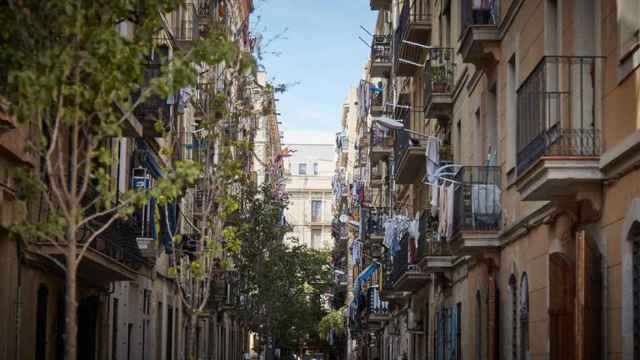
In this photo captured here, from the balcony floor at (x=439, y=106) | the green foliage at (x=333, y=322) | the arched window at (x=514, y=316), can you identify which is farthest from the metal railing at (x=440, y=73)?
the green foliage at (x=333, y=322)

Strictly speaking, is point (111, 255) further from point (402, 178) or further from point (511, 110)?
point (402, 178)

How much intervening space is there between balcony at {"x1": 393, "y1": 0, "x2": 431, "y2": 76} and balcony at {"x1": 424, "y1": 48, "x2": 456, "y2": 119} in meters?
4.44

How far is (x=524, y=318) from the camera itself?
77.3 ft

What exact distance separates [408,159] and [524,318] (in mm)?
15897

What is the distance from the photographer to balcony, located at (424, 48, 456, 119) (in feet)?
109

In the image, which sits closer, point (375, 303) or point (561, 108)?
point (561, 108)

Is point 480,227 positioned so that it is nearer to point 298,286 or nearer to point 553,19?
point 553,19

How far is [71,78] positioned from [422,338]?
1145 inches

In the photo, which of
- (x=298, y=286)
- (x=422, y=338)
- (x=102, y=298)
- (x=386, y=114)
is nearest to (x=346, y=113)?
(x=298, y=286)

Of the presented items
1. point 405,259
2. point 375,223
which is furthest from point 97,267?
point 375,223

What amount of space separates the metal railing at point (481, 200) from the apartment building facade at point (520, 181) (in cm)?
3

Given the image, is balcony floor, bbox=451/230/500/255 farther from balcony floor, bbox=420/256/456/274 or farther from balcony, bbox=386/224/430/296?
balcony, bbox=386/224/430/296

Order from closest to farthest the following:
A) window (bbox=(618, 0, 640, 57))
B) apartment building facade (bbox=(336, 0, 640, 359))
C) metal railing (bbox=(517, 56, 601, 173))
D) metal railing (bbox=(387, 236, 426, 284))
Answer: window (bbox=(618, 0, 640, 57)) < apartment building facade (bbox=(336, 0, 640, 359)) < metal railing (bbox=(517, 56, 601, 173)) < metal railing (bbox=(387, 236, 426, 284))

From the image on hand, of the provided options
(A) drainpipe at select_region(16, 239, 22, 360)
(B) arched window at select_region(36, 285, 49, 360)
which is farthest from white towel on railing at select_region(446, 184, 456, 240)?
(A) drainpipe at select_region(16, 239, 22, 360)
